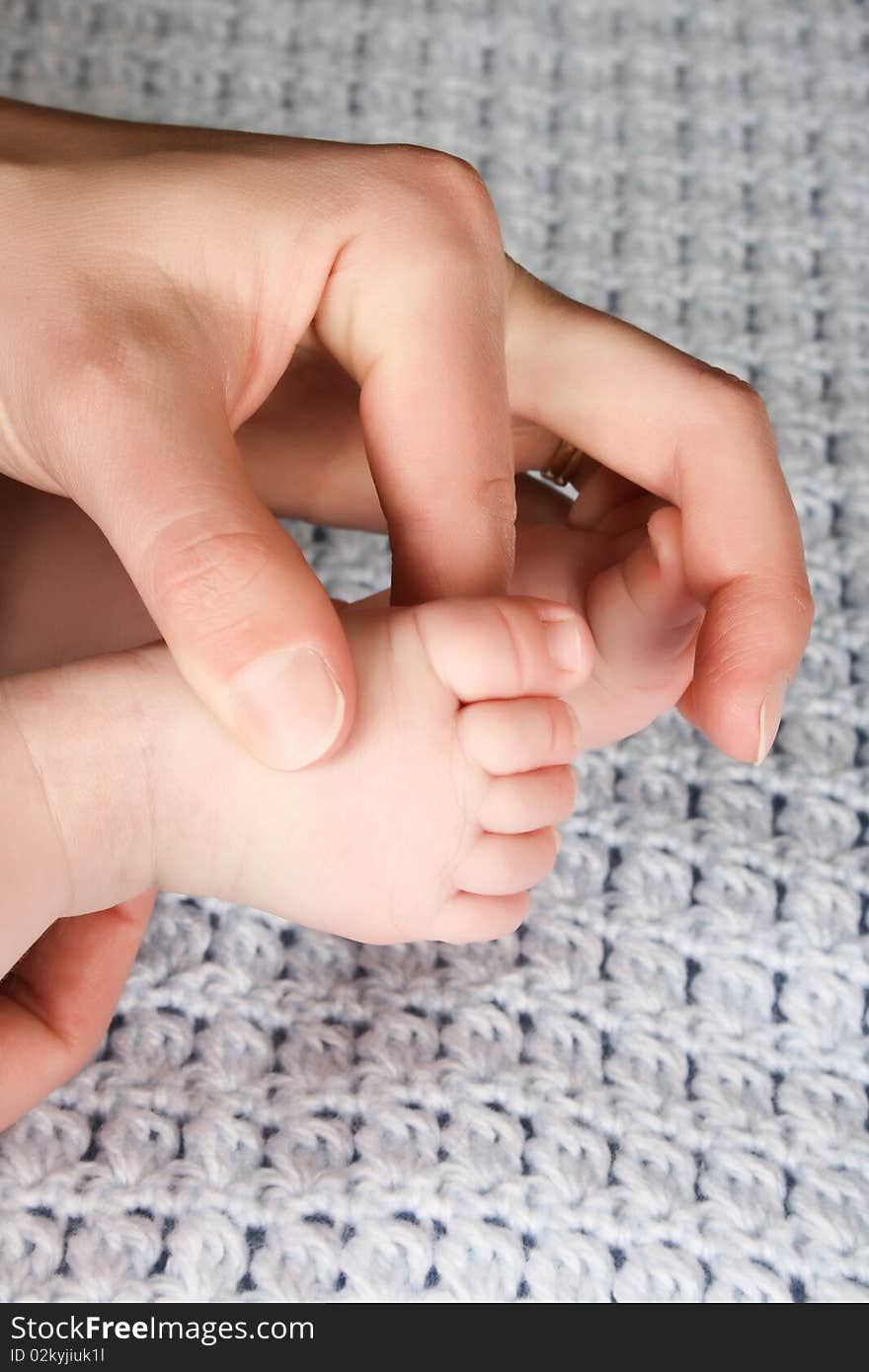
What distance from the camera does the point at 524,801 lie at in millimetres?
678

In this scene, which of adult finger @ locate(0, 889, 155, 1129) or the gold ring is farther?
the gold ring

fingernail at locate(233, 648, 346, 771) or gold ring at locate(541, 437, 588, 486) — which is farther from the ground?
fingernail at locate(233, 648, 346, 771)

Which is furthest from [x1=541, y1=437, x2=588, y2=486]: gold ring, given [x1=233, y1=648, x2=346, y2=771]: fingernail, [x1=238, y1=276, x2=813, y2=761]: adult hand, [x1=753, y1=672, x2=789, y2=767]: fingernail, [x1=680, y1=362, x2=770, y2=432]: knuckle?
[x1=233, y1=648, x2=346, y2=771]: fingernail

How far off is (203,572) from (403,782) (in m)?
0.15

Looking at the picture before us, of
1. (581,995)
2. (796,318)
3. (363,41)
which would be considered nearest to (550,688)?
(581,995)

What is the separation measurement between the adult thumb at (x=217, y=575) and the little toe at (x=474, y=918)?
0.46 ft

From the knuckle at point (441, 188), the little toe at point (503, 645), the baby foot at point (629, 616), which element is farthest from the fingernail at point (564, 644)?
the knuckle at point (441, 188)

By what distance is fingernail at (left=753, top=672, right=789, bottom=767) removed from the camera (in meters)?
0.69

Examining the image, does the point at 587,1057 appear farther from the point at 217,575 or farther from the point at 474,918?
the point at 217,575

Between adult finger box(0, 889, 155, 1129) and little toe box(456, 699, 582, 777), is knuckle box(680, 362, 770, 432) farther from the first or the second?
adult finger box(0, 889, 155, 1129)

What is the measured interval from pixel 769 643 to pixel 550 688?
0.38 ft

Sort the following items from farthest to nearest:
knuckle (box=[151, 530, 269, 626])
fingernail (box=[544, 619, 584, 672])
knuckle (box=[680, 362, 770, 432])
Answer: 1. knuckle (box=[680, 362, 770, 432])
2. fingernail (box=[544, 619, 584, 672])
3. knuckle (box=[151, 530, 269, 626])

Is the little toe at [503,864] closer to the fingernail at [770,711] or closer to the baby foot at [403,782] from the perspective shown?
the baby foot at [403,782]

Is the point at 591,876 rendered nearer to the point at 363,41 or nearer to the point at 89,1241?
the point at 89,1241
